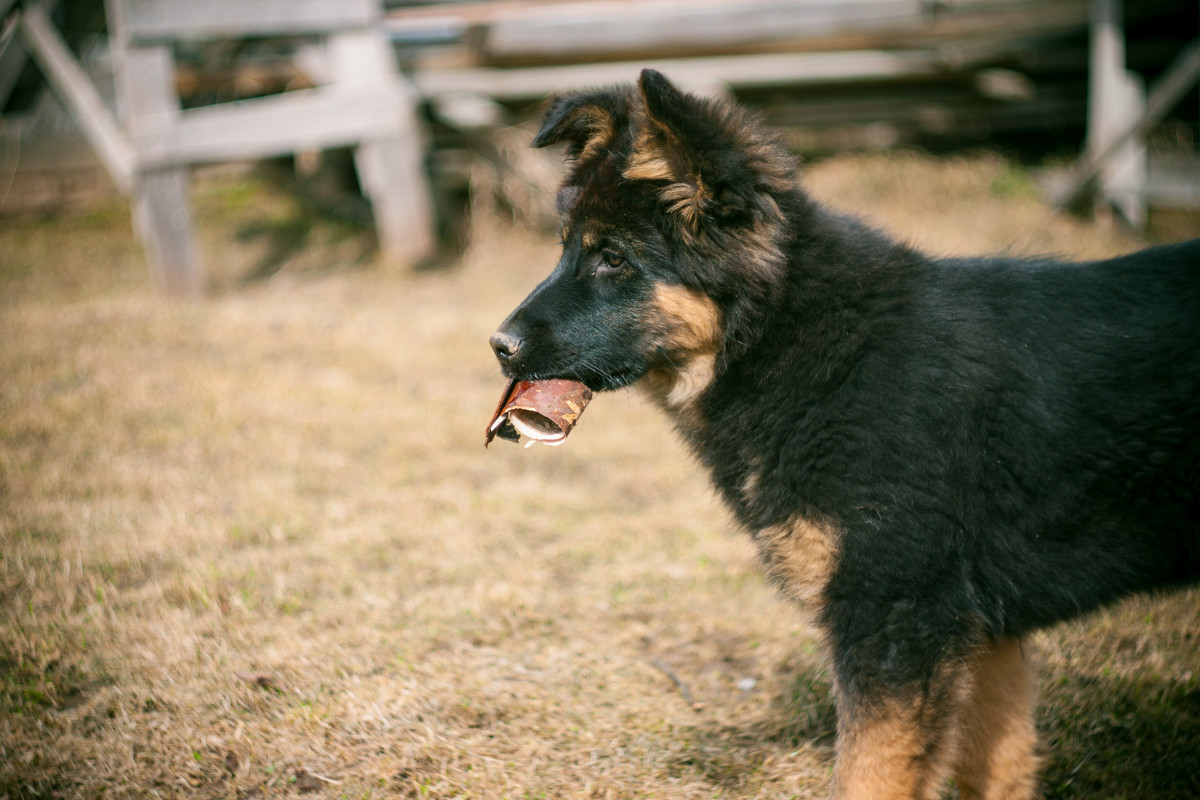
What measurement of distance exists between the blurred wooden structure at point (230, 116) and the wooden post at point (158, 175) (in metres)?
0.01

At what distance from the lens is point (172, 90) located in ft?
28.8

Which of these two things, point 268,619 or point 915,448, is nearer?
point 915,448

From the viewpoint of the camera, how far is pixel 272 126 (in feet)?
30.4

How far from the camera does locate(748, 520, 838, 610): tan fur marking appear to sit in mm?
2666

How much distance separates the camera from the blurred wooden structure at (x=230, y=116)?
28.3 ft

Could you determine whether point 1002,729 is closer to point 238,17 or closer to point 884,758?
point 884,758

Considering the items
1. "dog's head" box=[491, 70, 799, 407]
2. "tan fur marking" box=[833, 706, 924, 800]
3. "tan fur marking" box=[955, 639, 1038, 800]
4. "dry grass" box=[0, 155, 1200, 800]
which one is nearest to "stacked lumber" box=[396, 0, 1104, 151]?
"dry grass" box=[0, 155, 1200, 800]

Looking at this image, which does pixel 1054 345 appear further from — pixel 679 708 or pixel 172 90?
pixel 172 90

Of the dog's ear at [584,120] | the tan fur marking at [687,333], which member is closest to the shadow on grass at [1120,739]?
the tan fur marking at [687,333]

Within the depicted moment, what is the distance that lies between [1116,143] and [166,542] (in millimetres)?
9381

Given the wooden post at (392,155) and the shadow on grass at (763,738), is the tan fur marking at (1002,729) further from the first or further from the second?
the wooden post at (392,155)

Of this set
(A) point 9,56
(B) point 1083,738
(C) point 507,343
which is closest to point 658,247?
(C) point 507,343

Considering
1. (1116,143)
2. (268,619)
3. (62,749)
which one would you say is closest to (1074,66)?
(1116,143)

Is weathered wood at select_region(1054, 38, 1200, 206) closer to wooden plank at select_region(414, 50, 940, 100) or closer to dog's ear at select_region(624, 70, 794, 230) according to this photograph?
wooden plank at select_region(414, 50, 940, 100)
